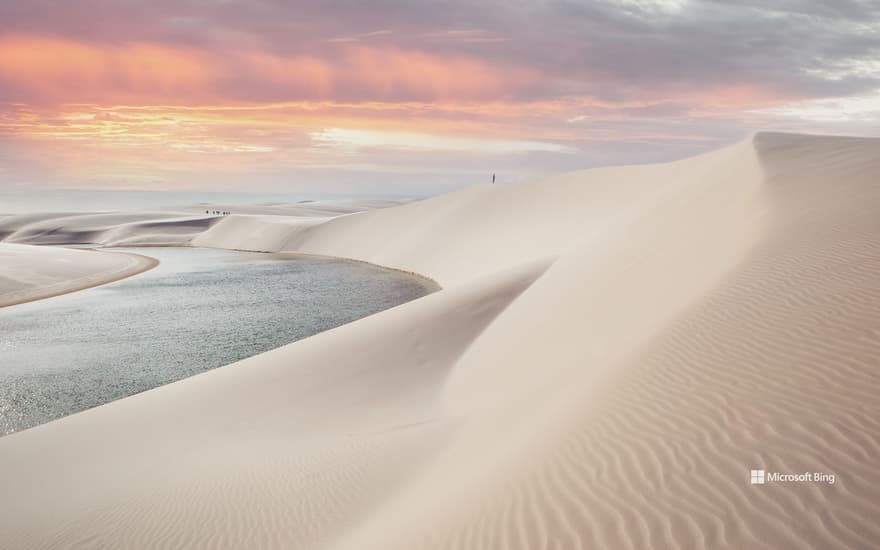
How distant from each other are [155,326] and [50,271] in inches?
703

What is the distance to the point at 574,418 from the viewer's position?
17.0 feet

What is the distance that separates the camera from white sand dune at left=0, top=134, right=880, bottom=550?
3.61m

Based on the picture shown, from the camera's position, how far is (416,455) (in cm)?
715

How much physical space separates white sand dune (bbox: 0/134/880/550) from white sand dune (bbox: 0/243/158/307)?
72.7 feet

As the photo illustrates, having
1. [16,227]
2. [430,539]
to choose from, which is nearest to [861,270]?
[430,539]

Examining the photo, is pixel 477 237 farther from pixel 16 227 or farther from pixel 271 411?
pixel 16 227

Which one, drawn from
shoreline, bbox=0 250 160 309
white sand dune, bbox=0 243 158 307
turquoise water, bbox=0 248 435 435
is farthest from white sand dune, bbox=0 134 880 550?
white sand dune, bbox=0 243 158 307

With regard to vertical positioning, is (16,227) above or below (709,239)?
below

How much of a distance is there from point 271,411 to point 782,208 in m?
9.86

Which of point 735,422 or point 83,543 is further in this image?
point 83,543

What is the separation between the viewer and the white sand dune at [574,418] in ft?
11.8

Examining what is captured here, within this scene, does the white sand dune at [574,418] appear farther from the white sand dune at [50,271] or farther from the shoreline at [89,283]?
the white sand dune at [50,271]

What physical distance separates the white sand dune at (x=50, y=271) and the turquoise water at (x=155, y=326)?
5.20 ft

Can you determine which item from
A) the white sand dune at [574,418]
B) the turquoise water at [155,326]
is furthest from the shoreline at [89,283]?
the white sand dune at [574,418]
